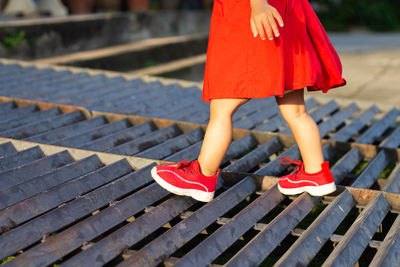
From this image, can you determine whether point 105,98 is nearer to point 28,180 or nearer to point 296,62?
point 28,180

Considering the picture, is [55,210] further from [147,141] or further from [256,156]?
[256,156]

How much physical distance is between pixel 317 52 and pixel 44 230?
1.21 m

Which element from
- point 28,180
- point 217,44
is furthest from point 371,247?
point 28,180

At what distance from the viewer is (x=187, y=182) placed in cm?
220

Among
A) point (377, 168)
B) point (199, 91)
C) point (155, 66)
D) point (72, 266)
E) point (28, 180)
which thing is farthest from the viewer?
point (155, 66)

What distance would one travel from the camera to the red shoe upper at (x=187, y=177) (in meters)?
2.20

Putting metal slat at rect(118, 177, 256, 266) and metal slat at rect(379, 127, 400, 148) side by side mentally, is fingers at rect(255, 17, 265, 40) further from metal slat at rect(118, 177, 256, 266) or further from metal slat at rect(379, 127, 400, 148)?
metal slat at rect(379, 127, 400, 148)

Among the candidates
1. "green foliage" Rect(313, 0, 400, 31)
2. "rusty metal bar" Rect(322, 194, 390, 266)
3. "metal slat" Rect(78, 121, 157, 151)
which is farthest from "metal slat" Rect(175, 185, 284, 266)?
"green foliage" Rect(313, 0, 400, 31)

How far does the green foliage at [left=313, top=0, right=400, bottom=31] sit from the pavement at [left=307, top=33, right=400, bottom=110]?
1.40 m

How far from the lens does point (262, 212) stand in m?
2.19

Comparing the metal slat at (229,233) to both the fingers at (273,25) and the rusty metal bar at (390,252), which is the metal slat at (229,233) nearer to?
the rusty metal bar at (390,252)

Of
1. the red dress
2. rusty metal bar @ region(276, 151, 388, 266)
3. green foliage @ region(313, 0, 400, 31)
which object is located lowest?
green foliage @ region(313, 0, 400, 31)

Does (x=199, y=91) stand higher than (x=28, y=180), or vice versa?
(x=28, y=180)

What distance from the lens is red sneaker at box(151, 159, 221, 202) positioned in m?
2.20
